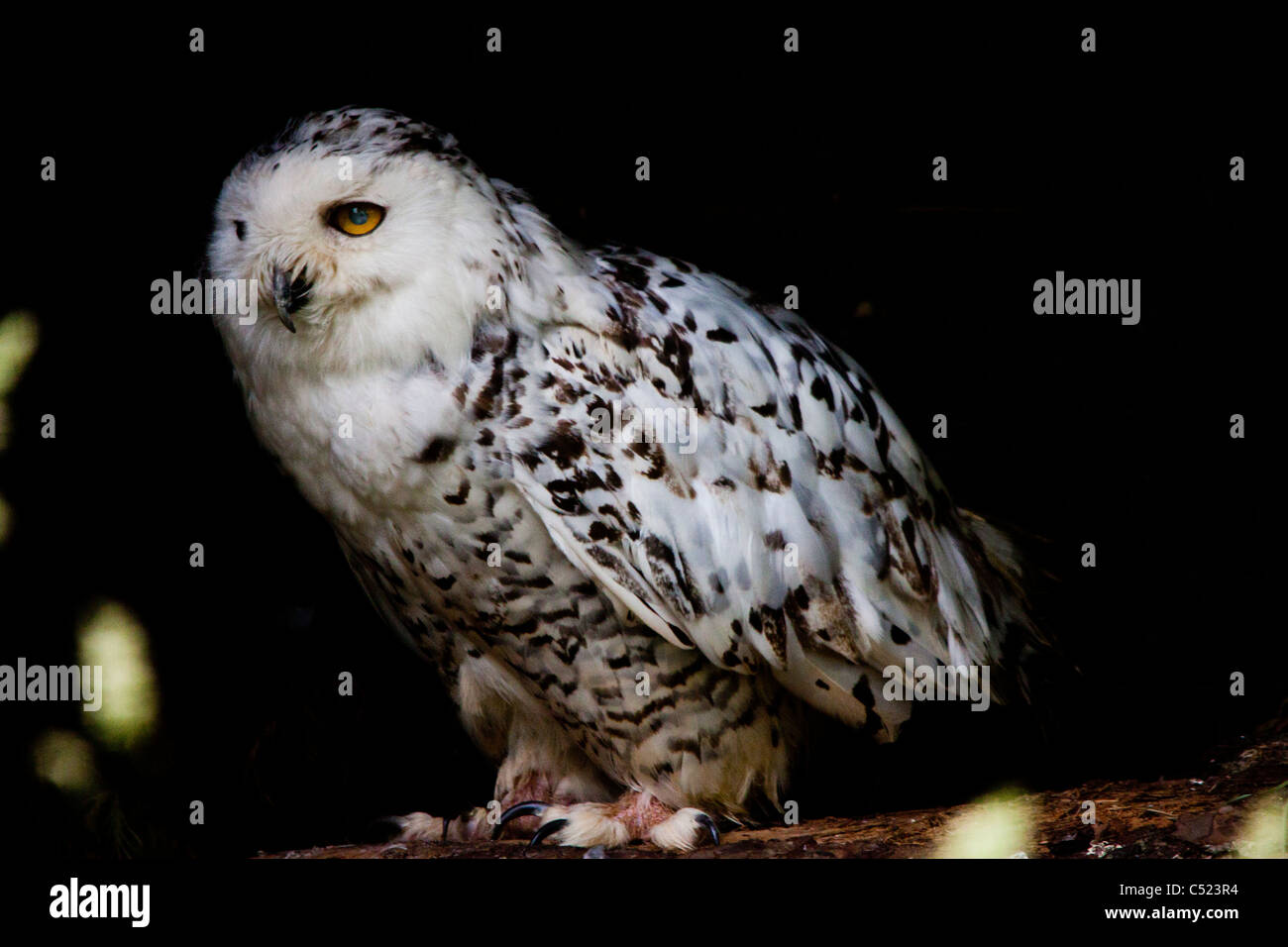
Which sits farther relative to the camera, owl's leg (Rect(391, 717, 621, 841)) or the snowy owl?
owl's leg (Rect(391, 717, 621, 841))

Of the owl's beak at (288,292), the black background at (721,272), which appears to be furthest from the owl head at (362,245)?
the black background at (721,272)

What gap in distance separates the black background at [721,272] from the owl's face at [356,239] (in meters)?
0.80

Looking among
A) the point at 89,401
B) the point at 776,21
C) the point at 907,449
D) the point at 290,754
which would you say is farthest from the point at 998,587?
the point at 89,401

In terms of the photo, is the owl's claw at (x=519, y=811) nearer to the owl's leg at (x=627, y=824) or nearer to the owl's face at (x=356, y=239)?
the owl's leg at (x=627, y=824)

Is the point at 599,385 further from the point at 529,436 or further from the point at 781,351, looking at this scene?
the point at 781,351

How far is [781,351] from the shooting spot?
3.15m

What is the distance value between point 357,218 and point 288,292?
0.21 metres

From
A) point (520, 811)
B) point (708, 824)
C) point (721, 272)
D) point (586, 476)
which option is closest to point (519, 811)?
point (520, 811)

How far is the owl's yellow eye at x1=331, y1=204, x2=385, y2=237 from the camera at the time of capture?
270 cm

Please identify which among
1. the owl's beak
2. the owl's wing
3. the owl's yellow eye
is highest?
the owl's yellow eye

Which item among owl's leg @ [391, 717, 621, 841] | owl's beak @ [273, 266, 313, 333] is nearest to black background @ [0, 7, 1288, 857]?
owl's leg @ [391, 717, 621, 841]

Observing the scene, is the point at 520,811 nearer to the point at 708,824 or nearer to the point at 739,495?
the point at 708,824

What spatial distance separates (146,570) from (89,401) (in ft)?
1.63

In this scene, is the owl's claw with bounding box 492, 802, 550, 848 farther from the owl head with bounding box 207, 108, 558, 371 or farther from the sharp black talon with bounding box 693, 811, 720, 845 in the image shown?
the owl head with bounding box 207, 108, 558, 371
